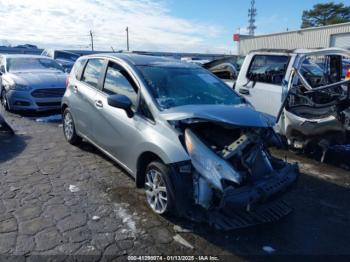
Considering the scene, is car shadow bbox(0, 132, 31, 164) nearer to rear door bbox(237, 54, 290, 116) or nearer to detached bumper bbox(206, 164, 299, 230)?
detached bumper bbox(206, 164, 299, 230)

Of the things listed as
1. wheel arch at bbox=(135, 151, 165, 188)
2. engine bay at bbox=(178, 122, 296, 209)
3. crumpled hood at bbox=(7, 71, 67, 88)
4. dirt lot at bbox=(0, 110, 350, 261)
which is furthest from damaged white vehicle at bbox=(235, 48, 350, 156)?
crumpled hood at bbox=(7, 71, 67, 88)

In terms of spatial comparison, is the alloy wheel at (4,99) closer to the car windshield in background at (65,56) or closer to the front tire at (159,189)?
the front tire at (159,189)

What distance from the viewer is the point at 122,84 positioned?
4418 millimetres

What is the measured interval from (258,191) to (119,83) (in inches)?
93.5

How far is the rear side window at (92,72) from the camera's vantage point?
5.11 metres

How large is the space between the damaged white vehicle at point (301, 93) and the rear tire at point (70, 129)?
11.0 feet

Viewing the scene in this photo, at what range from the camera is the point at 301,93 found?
19.9 feet

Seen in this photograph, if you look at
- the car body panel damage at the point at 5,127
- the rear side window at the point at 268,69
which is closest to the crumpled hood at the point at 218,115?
the rear side window at the point at 268,69

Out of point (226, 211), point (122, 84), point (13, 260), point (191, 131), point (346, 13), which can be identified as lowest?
point (13, 260)

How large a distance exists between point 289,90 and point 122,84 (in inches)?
120

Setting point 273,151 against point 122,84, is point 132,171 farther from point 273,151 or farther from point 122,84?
point 273,151

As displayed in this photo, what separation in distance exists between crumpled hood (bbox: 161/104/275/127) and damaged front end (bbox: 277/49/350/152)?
7.29 ft

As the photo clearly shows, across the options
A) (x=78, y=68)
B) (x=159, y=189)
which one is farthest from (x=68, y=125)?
(x=159, y=189)

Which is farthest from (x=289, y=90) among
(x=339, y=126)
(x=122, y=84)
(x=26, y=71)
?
(x=26, y=71)
